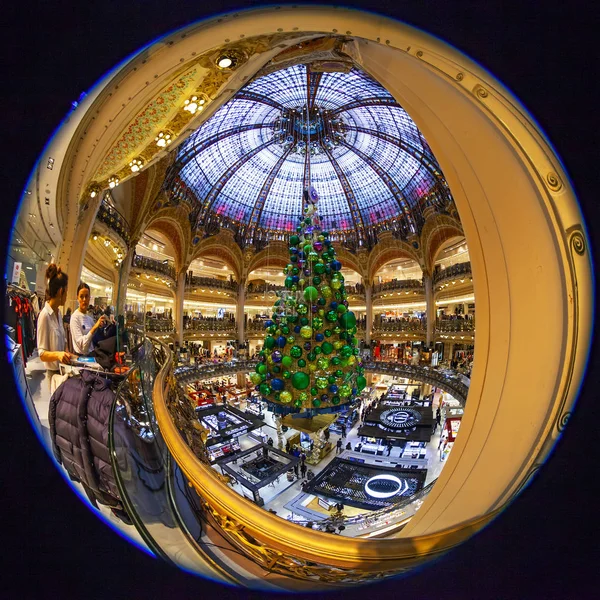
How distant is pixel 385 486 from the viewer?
7.39 metres

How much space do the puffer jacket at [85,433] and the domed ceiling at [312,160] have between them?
932 cm

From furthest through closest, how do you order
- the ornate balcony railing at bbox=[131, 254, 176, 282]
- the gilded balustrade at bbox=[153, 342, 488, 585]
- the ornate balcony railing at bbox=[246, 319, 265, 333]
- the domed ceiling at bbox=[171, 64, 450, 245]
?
the ornate balcony railing at bbox=[246, 319, 265, 333] < the domed ceiling at bbox=[171, 64, 450, 245] < the ornate balcony railing at bbox=[131, 254, 176, 282] < the gilded balustrade at bbox=[153, 342, 488, 585]

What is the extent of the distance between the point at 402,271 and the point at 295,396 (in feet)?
47.9

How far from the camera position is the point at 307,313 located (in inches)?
199

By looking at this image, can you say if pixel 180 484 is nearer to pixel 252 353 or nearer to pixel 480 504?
pixel 480 504

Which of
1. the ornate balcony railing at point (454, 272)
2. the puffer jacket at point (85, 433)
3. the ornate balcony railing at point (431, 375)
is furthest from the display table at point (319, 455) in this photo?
the ornate balcony railing at point (454, 272)

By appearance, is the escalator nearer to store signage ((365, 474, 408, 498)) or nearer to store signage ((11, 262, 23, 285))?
store signage ((11, 262, 23, 285))

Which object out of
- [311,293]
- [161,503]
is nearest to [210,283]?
[311,293]

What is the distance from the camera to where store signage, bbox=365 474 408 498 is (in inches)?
273

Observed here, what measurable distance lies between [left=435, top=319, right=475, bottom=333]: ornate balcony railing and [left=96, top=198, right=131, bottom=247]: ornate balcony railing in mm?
14092

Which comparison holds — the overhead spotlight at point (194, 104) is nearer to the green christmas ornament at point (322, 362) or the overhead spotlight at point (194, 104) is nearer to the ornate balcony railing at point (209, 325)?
the green christmas ornament at point (322, 362)

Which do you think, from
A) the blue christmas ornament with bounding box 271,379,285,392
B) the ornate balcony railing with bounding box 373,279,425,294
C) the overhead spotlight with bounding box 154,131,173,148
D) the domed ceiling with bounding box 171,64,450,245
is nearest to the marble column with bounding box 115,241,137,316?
the overhead spotlight with bounding box 154,131,173,148

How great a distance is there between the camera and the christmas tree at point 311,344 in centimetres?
480

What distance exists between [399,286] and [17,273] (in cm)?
1775
